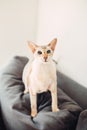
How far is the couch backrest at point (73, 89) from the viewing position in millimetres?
1346

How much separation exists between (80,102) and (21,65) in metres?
0.52

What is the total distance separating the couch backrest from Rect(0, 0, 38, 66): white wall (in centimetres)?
66

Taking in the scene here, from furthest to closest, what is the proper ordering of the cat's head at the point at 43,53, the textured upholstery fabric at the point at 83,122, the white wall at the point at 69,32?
the white wall at the point at 69,32
the cat's head at the point at 43,53
the textured upholstery fabric at the point at 83,122

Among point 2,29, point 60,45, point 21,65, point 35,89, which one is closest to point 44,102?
point 35,89

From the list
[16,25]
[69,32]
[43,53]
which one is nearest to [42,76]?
[43,53]

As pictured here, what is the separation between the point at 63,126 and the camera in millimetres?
1105

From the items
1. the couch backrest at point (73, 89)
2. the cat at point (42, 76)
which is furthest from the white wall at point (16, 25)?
the cat at point (42, 76)

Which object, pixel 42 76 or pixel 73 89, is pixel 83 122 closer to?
pixel 42 76

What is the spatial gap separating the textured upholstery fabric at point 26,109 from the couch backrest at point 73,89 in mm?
71

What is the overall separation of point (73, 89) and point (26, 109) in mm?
354

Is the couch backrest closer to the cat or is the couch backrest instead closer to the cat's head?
the cat

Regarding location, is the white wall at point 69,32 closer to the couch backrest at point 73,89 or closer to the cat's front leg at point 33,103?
the couch backrest at point 73,89

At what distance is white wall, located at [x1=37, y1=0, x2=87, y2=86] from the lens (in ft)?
4.80

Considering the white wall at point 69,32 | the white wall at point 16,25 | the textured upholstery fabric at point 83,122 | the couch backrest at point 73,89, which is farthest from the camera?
the white wall at point 16,25
